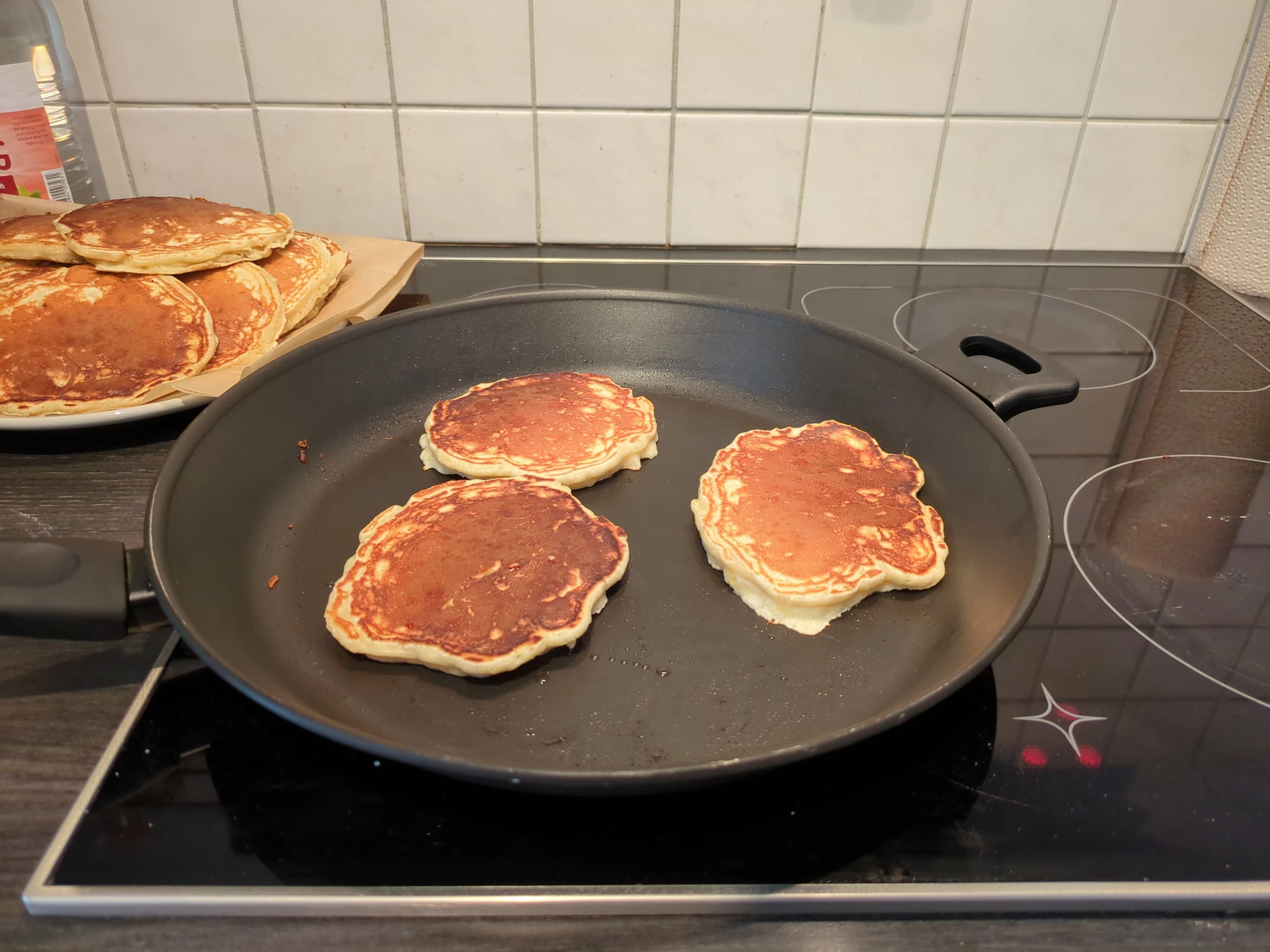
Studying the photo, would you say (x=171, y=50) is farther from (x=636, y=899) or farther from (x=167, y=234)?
(x=636, y=899)

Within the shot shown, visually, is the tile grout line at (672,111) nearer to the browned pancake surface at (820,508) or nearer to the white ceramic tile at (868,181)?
the white ceramic tile at (868,181)

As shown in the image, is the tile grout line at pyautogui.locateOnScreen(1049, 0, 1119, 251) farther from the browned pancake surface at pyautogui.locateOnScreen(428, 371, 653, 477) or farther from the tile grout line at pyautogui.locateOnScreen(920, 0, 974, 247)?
the browned pancake surface at pyautogui.locateOnScreen(428, 371, 653, 477)

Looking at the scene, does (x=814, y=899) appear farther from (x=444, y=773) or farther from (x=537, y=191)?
(x=537, y=191)

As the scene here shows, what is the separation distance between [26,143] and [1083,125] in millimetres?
1883

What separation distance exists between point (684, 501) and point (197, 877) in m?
0.66

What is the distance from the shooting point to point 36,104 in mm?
1329

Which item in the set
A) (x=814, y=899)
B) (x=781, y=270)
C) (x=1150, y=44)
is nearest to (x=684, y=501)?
(x=814, y=899)

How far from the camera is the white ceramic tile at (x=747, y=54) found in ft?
4.74

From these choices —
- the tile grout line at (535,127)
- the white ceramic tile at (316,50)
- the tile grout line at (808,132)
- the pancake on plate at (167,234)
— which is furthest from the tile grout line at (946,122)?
the pancake on plate at (167,234)

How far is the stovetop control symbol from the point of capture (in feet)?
2.43

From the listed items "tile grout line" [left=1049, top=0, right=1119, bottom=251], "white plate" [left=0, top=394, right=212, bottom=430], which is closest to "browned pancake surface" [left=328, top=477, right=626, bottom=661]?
"white plate" [left=0, top=394, right=212, bottom=430]

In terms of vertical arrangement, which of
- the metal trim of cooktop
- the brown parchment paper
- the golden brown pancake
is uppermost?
the golden brown pancake

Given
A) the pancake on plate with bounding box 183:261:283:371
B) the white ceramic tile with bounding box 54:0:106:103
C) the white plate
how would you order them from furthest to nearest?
the white ceramic tile with bounding box 54:0:106:103
the pancake on plate with bounding box 183:261:283:371
the white plate

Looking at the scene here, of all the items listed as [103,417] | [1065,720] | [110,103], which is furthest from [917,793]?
[110,103]
